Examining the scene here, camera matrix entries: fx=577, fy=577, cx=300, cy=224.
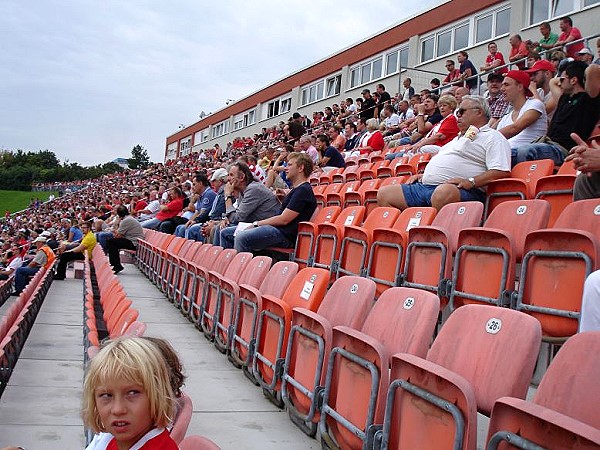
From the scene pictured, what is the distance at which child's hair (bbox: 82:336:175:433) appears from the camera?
4.83 ft

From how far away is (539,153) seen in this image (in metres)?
4.62

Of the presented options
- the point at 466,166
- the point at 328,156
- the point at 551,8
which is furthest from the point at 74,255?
the point at 551,8

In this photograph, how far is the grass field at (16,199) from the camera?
58.2m

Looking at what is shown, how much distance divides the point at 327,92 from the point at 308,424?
21422 mm

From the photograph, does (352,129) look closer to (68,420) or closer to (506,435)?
(68,420)

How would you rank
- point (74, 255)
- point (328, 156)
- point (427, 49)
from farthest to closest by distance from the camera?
point (427, 49), point (74, 255), point (328, 156)

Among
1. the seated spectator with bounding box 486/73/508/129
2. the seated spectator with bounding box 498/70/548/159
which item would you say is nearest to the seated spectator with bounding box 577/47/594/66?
the seated spectator with bounding box 486/73/508/129

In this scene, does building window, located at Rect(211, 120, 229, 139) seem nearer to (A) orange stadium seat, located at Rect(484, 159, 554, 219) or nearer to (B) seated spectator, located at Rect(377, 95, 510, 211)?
(B) seated spectator, located at Rect(377, 95, 510, 211)

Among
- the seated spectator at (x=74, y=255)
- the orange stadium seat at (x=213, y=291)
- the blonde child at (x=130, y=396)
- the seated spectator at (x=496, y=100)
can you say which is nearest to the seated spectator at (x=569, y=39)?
the seated spectator at (x=496, y=100)

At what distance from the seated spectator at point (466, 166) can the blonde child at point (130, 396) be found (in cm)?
302

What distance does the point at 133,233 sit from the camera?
951 cm

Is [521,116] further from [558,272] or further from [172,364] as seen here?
[172,364]

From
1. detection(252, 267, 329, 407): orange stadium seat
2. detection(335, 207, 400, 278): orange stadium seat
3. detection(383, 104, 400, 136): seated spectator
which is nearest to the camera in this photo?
detection(252, 267, 329, 407): orange stadium seat

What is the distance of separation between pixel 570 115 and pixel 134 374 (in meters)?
4.04
